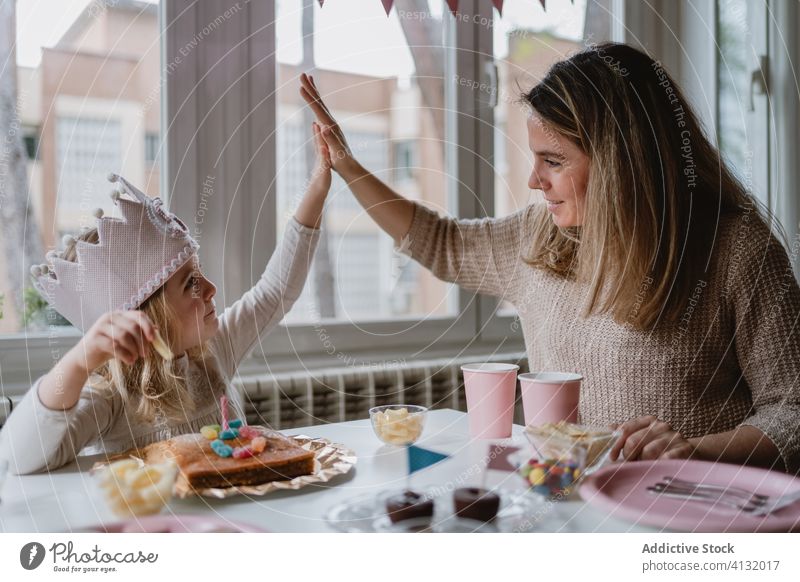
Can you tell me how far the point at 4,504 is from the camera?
558 millimetres

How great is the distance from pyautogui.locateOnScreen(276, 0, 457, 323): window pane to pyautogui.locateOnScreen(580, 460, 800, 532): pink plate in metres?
0.58

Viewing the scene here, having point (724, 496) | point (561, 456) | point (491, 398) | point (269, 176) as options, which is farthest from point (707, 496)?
point (269, 176)

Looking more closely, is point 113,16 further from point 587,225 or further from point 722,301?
point 722,301

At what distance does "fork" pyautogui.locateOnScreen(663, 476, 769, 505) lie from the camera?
0.56 m

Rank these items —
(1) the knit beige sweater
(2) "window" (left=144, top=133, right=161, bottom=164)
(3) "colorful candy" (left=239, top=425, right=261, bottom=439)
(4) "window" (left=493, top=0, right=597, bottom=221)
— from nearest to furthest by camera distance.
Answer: (3) "colorful candy" (left=239, top=425, right=261, bottom=439) < (1) the knit beige sweater < (2) "window" (left=144, top=133, right=161, bottom=164) < (4) "window" (left=493, top=0, right=597, bottom=221)

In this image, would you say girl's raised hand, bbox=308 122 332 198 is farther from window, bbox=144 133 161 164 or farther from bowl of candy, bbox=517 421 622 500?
bowl of candy, bbox=517 421 622 500

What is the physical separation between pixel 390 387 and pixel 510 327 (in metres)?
0.36

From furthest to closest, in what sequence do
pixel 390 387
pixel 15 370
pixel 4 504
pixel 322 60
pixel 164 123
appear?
pixel 390 387 < pixel 322 60 < pixel 164 123 < pixel 15 370 < pixel 4 504

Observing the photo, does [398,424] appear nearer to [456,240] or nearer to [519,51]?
[456,240]

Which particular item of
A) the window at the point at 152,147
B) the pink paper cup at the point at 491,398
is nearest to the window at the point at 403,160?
the window at the point at 152,147

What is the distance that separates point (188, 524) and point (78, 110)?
0.57 metres

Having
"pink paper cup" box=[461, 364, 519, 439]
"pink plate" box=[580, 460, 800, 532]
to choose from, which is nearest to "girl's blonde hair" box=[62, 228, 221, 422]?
"pink paper cup" box=[461, 364, 519, 439]

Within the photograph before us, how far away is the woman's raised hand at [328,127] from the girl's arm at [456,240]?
5 centimetres
